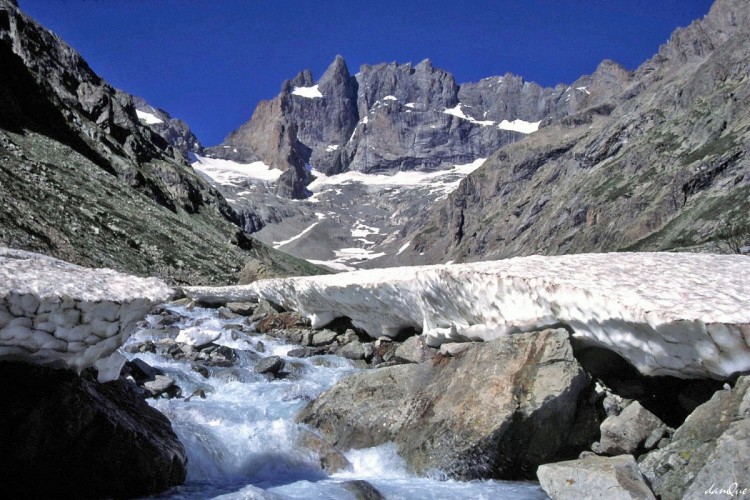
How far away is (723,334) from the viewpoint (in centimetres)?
770

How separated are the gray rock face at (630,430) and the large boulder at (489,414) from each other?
429 mm

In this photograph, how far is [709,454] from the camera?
7750 mm

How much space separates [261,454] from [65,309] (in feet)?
19.6

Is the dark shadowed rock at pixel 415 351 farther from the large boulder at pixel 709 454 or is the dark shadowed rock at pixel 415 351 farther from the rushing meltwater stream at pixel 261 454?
the large boulder at pixel 709 454

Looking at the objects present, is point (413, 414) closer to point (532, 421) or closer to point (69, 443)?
point (532, 421)

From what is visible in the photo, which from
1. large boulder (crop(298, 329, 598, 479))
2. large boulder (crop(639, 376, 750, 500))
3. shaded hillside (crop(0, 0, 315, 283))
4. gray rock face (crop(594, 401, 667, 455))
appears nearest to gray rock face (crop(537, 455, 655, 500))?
large boulder (crop(639, 376, 750, 500))

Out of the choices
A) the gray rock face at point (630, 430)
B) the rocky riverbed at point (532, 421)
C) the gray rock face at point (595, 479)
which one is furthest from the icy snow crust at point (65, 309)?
the gray rock face at point (630, 430)

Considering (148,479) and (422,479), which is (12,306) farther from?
(422,479)

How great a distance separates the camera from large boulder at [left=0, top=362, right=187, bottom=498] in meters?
7.17

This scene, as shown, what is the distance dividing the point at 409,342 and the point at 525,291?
5984 millimetres

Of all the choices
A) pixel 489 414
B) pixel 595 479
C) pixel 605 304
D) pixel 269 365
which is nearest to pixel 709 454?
pixel 595 479

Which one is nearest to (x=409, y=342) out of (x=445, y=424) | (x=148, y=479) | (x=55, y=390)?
(x=445, y=424)

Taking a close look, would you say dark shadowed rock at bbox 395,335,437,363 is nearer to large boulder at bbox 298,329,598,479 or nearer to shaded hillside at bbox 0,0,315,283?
large boulder at bbox 298,329,598,479

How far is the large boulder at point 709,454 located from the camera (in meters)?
7.20
